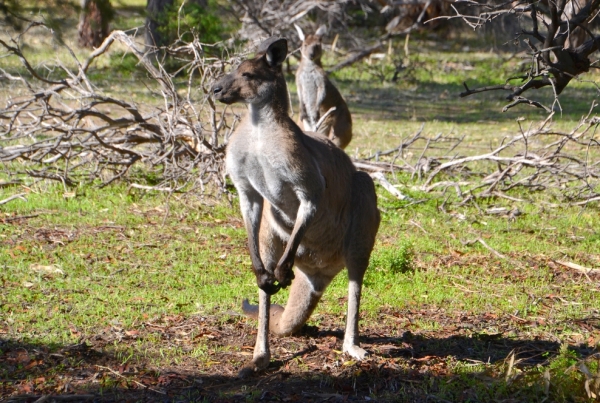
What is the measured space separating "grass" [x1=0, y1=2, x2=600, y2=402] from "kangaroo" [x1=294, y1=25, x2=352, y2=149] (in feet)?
5.64

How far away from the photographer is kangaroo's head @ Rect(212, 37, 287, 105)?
14.9 ft

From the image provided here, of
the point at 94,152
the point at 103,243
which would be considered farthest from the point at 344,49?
the point at 103,243

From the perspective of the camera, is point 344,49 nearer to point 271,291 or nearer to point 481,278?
point 481,278

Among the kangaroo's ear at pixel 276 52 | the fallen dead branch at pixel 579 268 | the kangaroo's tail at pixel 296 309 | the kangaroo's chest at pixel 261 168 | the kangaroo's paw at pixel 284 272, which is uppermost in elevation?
the kangaroo's ear at pixel 276 52

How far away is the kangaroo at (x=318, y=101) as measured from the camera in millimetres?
11750

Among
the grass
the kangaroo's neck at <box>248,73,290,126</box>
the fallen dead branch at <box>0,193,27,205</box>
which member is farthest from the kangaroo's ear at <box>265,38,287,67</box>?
the fallen dead branch at <box>0,193,27,205</box>

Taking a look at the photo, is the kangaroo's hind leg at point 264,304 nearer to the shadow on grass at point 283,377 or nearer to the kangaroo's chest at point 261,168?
the shadow on grass at point 283,377

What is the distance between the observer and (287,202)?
4723mm

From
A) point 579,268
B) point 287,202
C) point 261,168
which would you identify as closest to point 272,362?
point 287,202

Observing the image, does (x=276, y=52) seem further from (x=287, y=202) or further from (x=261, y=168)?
(x=287, y=202)

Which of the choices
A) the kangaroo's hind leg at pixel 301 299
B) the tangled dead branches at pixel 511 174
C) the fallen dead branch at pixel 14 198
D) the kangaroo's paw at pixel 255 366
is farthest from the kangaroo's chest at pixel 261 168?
the tangled dead branches at pixel 511 174

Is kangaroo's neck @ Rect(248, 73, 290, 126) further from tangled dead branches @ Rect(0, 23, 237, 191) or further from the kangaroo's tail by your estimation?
tangled dead branches @ Rect(0, 23, 237, 191)

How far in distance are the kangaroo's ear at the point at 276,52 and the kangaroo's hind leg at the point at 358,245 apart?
3.32 ft

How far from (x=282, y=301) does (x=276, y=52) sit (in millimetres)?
2359
